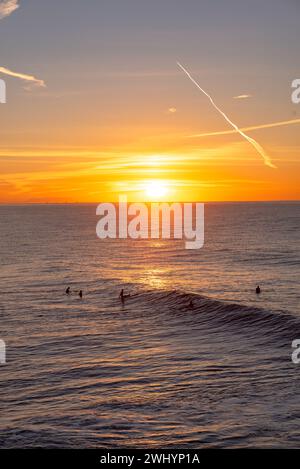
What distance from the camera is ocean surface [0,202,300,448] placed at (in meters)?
26.5

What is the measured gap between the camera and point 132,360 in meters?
39.0

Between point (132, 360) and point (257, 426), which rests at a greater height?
point (132, 360)

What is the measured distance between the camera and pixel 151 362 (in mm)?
38406

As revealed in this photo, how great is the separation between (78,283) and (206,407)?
53730mm

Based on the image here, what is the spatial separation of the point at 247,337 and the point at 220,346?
440cm

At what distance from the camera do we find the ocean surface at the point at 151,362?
86.9 feet
